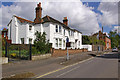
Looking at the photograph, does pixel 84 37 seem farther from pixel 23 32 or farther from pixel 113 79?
pixel 113 79

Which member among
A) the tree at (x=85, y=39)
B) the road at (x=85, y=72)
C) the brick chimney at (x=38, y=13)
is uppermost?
the brick chimney at (x=38, y=13)

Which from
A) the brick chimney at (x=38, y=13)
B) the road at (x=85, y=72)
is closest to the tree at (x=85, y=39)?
the brick chimney at (x=38, y=13)

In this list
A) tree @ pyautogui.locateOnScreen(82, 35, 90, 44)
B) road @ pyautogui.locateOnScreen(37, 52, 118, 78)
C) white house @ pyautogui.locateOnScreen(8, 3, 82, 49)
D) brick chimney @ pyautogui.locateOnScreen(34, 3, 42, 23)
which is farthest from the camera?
tree @ pyautogui.locateOnScreen(82, 35, 90, 44)

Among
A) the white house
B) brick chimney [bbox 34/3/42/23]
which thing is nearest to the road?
the white house

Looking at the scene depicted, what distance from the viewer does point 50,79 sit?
22.9ft

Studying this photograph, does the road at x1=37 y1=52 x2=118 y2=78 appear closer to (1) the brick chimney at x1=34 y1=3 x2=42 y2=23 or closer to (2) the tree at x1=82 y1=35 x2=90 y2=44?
(1) the brick chimney at x1=34 y1=3 x2=42 y2=23

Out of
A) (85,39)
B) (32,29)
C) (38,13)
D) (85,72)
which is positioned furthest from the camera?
(85,39)

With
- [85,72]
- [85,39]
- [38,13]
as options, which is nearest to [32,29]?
[38,13]

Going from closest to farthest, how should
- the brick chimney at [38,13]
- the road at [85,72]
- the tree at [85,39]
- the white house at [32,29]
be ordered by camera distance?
1. the road at [85,72]
2. the white house at [32,29]
3. the brick chimney at [38,13]
4. the tree at [85,39]

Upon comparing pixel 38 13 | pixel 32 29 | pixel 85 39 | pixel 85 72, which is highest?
pixel 38 13

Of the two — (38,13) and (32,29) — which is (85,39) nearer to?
A: (38,13)

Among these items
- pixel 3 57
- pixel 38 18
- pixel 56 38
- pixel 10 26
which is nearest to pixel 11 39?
pixel 10 26

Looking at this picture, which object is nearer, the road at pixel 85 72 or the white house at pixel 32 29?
the road at pixel 85 72

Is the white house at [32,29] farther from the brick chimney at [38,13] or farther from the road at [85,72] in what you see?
the road at [85,72]
